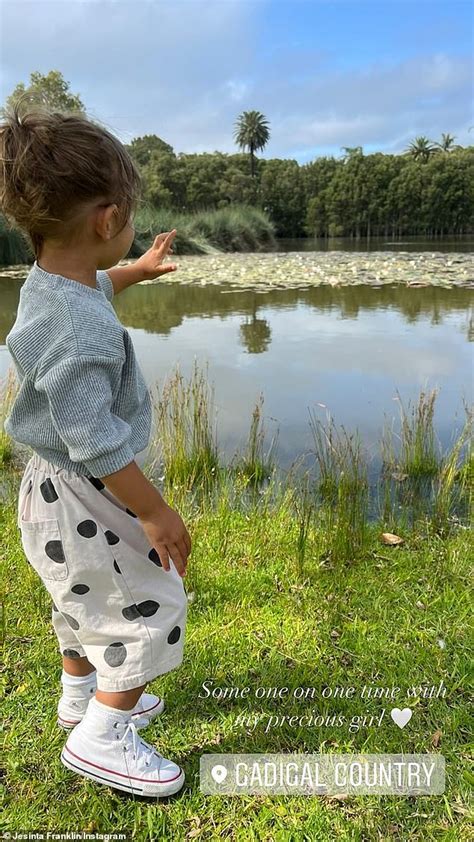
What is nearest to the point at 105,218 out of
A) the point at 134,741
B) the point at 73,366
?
the point at 73,366

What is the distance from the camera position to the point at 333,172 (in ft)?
147

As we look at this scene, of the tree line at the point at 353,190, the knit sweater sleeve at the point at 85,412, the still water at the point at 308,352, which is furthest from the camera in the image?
the tree line at the point at 353,190

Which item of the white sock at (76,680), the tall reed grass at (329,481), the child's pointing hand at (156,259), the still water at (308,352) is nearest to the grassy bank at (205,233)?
the still water at (308,352)

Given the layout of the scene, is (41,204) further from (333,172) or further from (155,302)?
(333,172)

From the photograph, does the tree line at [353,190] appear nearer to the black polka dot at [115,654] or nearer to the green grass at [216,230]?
the green grass at [216,230]

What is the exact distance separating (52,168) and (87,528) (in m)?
0.65

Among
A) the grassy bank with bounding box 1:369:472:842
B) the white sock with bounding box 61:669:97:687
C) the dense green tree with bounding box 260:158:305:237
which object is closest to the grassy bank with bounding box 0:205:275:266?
the grassy bank with bounding box 1:369:472:842

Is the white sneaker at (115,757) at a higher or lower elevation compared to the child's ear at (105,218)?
lower

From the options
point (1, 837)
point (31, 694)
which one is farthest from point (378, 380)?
point (1, 837)

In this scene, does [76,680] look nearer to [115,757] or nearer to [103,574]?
[115,757]

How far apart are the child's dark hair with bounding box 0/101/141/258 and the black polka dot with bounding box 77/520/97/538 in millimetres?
540

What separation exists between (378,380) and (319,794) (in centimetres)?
391

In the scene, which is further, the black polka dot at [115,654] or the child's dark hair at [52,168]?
the black polka dot at [115,654]

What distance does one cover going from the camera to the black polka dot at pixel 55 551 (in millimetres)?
1136
